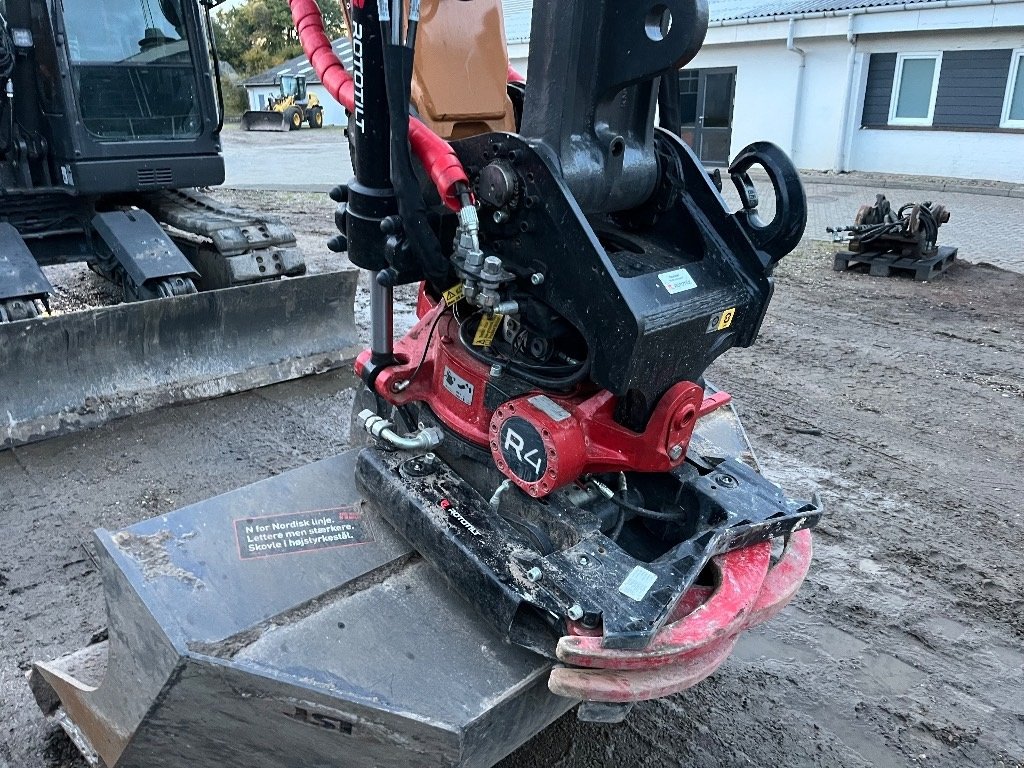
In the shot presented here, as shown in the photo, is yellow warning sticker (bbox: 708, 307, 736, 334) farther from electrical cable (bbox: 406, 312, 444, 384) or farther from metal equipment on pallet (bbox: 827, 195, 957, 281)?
metal equipment on pallet (bbox: 827, 195, 957, 281)

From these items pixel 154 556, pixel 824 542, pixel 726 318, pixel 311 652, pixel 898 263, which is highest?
pixel 726 318

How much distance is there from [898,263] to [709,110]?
9.70 meters

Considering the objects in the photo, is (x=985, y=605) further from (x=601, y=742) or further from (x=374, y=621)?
(x=374, y=621)

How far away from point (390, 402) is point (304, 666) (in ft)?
3.21

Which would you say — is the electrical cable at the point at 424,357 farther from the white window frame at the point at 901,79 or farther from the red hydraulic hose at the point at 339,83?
the white window frame at the point at 901,79

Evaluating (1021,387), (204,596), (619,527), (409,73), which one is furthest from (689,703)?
(1021,387)

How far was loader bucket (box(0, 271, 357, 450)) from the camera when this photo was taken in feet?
13.7

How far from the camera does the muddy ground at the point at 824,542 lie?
251 centimetres

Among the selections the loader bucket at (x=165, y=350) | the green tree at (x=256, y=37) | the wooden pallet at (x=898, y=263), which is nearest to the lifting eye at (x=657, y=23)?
the loader bucket at (x=165, y=350)

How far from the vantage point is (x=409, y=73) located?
6.38ft

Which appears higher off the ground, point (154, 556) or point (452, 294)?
point (452, 294)

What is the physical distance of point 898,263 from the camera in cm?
797

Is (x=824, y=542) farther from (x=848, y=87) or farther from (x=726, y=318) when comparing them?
(x=848, y=87)

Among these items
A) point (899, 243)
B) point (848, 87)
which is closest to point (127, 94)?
point (899, 243)
